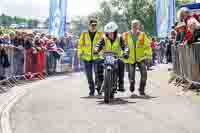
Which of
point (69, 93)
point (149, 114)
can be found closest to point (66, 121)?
point (149, 114)

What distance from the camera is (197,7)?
23562mm

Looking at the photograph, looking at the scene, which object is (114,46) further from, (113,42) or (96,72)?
(96,72)

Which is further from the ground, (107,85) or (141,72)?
(141,72)

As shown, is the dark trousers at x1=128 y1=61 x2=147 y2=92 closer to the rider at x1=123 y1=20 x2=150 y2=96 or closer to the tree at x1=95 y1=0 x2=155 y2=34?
the rider at x1=123 y1=20 x2=150 y2=96

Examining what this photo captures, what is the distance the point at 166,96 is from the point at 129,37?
1.70 metres

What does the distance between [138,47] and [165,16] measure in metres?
15.3

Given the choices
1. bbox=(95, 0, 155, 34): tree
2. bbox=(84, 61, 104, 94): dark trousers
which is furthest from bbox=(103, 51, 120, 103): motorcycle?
bbox=(95, 0, 155, 34): tree

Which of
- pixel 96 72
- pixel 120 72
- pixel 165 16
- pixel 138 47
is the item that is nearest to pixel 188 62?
pixel 138 47

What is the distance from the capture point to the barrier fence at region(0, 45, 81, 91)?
20.4m

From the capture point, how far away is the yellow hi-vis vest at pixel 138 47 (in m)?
15.9

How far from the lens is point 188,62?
17.3 meters

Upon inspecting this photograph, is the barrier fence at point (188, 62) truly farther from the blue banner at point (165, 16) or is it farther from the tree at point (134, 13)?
the tree at point (134, 13)

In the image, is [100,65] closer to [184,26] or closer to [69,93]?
[69,93]

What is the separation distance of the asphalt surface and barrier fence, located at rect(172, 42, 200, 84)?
742 millimetres
